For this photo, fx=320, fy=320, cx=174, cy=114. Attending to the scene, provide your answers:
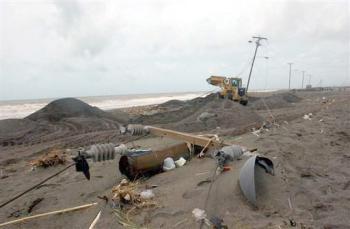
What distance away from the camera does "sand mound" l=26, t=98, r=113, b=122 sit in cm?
1886

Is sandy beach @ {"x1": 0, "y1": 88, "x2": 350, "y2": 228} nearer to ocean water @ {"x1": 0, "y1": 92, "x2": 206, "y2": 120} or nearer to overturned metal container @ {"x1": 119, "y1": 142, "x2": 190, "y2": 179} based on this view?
overturned metal container @ {"x1": 119, "y1": 142, "x2": 190, "y2": 179}

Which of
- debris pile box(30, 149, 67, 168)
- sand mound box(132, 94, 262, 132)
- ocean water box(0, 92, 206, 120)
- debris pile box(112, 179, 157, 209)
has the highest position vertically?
debris pile box(112, 179, 157, 209)

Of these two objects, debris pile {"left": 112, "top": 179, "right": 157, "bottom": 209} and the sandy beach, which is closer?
the sandy beach

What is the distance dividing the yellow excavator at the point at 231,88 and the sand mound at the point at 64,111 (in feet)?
A: 32.2

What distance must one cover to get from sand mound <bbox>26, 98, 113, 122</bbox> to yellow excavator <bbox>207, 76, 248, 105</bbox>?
32.2ft

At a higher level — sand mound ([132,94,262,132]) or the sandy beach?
the sandy beach

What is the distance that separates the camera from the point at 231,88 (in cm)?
2536

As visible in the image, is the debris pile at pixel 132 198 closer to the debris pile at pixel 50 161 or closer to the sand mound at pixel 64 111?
the debris pile at pixel 50 161

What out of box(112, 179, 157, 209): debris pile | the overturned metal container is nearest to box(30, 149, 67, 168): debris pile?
the overturned metal container

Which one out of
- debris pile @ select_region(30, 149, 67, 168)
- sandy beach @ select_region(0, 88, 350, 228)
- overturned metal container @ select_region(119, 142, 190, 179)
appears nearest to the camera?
sandy beach @ select_region(0, 88, 350, 228)

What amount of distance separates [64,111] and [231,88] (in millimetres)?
12734

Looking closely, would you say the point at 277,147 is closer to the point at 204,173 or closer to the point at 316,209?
the point at 204,173

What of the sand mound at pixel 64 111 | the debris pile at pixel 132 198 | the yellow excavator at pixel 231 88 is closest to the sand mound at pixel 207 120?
the sand mound at pixel 64 111

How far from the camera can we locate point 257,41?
31.6 m
